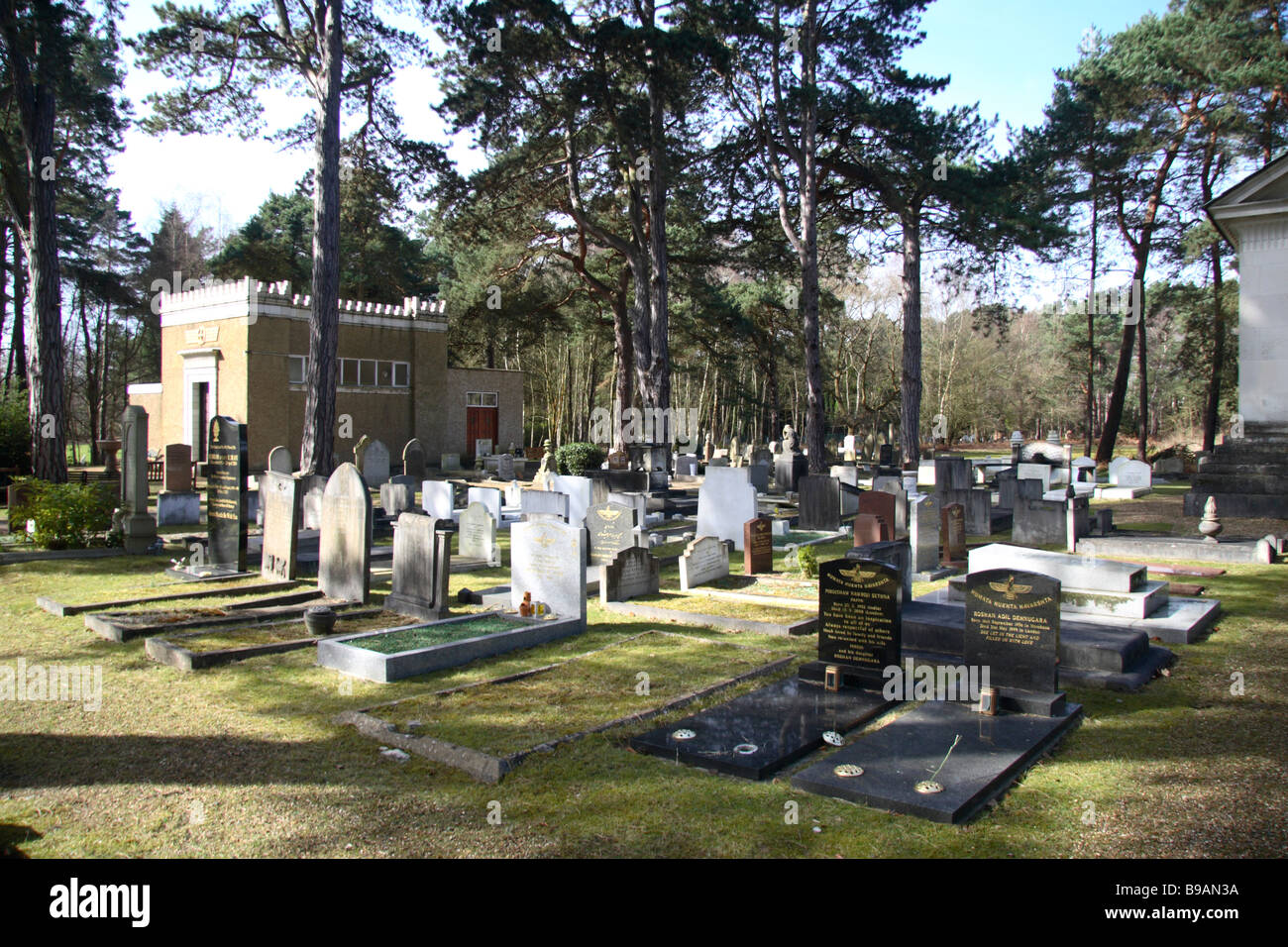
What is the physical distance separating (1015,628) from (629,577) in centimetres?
487

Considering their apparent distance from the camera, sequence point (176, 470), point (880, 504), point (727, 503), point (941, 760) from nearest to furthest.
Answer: point (941, 760) < point (880, 504) < point (727, 503) < point (176, 470)

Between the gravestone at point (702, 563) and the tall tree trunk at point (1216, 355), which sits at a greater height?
the tall tree trunk at point (1216, 355)

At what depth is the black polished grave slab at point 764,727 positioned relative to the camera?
5277mm

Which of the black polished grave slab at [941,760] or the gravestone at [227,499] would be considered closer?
the black polished grave slab at [941,760]

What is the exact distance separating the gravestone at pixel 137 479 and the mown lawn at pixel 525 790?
6941 mm

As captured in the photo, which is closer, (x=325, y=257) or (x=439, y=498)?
(x=439, y=498)

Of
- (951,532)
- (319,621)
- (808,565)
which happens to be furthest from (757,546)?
(319,621)

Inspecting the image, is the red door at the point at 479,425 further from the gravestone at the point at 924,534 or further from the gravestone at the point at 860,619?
the gravestone at the point at 860,619

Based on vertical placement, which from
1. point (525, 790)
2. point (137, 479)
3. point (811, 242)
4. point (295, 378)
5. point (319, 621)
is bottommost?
point (525, 790)

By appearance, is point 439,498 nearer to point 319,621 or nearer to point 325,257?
point 325,257

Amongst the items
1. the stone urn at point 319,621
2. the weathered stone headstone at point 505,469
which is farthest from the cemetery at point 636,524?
the weathered stone headstone at point 505,469

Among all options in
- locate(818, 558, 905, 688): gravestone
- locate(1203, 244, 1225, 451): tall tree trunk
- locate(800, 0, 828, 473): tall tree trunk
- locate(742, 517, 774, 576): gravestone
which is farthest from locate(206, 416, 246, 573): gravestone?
locate(1203, 244, 1225, 451): tall tree trunk

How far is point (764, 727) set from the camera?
229 inches
